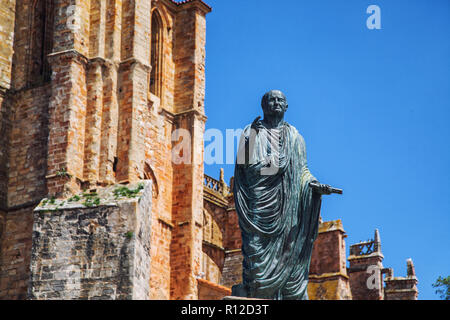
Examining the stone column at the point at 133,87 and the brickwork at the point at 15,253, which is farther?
the stone column at the point at 133,87

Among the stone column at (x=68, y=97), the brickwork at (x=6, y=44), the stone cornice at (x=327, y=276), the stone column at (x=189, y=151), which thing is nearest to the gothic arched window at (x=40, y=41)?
the brickwork at (x=6, y=44)

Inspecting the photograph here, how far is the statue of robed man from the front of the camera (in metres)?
10.9

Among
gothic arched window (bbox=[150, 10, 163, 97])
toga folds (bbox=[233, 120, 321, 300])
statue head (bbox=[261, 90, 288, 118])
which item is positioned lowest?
toga folds (bbox=[233, 120, 321, 300])

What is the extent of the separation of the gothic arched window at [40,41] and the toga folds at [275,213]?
22.7m

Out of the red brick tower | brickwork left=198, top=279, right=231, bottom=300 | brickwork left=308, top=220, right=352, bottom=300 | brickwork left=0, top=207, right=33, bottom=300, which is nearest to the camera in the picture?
brickwork left=0, top=207, right=33, bottom=300

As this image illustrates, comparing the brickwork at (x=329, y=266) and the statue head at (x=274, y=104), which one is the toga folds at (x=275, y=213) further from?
the brickwork at (x=329, y=266)

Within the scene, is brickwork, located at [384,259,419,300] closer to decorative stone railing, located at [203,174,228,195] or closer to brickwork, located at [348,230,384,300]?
brickwork, located at [348,230,384,300]

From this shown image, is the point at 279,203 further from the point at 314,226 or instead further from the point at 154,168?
the point at 154,168

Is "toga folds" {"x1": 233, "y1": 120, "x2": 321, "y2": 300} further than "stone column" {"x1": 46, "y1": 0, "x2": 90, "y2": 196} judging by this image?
No

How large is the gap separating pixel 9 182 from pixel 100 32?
18.1ft

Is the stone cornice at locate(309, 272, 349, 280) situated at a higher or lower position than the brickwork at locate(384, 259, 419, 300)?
lower

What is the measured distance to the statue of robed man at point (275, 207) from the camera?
35.8 feet

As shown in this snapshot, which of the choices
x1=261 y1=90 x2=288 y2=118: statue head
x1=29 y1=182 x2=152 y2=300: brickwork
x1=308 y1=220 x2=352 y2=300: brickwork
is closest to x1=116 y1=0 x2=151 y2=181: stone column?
x1=29 y1=182 x2=152 y2=300: brickwork
